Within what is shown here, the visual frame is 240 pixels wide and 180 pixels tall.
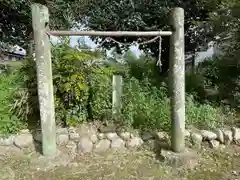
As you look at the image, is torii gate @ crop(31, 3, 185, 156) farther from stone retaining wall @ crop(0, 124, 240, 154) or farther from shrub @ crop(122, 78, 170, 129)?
shrub @ crop(122, 78, 170, 129)

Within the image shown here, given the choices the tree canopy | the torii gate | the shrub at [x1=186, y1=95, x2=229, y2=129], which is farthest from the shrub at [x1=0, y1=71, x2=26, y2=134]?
the shrub at [x1=186, y1=95, x2=229, y2=129]

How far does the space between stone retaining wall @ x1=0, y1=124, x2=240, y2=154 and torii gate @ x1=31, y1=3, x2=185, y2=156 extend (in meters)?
0.41

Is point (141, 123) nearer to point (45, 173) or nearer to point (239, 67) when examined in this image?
point (45, 173)

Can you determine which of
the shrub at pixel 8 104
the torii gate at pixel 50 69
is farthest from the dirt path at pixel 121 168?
the shrub at pixel 8 104

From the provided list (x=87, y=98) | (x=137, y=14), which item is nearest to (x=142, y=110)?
(x=87, y=98)

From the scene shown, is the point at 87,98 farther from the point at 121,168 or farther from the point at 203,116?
the point at 203,116

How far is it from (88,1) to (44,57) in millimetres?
2789

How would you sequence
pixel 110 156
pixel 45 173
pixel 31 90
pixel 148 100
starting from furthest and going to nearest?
pixel 148 100 → pixel 31 90 → pixel 110 156 → pixel 45 173

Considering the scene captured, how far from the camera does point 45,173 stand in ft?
12.2

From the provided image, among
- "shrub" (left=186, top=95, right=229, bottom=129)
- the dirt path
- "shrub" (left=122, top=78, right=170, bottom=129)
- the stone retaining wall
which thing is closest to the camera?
the dirt path

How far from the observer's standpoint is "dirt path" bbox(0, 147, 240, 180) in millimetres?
3652

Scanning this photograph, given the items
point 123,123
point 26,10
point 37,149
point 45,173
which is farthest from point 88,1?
point 45,173

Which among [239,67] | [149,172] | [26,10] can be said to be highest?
[26,10]

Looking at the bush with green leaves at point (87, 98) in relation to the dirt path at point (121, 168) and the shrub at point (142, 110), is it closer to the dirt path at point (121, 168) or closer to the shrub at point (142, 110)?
the shrub at point (142, 110)
